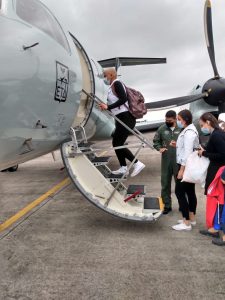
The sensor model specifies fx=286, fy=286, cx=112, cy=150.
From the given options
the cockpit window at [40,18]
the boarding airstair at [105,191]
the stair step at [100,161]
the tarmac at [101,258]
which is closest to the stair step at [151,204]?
the boarding airstair at [105,191]

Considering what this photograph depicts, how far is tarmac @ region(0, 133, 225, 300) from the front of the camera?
2.87 metres

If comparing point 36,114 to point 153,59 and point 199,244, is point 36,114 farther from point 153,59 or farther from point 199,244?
point 153,59

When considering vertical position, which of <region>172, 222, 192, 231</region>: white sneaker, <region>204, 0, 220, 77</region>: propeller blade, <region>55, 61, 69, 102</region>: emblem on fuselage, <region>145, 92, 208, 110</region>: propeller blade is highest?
<region>204, 0, 220, 77</region>: propeller blade

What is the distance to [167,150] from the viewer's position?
510cm

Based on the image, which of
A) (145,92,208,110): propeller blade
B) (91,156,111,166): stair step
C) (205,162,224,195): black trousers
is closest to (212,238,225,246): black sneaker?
(205,162,224,195): black trousers

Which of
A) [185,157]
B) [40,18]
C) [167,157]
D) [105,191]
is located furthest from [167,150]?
[40,18]

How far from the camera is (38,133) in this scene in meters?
3.74

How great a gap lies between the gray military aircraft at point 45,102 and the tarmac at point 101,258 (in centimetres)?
44

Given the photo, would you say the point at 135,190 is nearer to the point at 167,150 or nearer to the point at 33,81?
the point at 167,150

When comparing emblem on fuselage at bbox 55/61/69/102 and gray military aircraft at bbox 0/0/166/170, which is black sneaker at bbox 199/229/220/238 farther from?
emblem on fuselage at bbox 55/61/69/102

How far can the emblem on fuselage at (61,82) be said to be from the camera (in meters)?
3.85

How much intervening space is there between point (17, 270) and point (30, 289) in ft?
1.57

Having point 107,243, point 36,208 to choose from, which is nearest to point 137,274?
point 107,243

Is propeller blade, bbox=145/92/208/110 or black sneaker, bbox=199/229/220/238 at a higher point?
propeller blade, bbox=145/92/208/110
